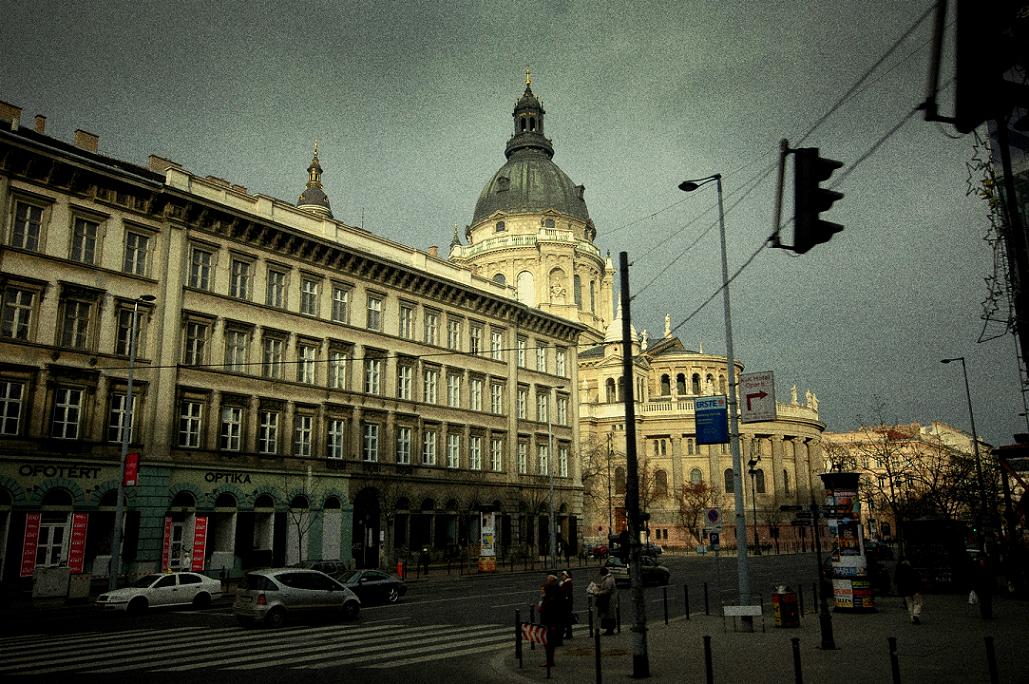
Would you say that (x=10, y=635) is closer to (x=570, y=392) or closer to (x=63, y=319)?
(x=63, y=319)

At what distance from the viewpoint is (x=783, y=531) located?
9012cm

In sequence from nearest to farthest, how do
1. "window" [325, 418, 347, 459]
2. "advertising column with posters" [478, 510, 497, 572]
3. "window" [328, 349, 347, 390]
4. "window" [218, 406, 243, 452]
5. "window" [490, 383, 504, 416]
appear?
"window" [218, 406, 243, 452] → "window" [325, 418, 347, 459] → "window" [328, 349, 347, 390] → "advertising column with posters" [478, 510, 497, 572] → "window" [490, 383, 504, 416]

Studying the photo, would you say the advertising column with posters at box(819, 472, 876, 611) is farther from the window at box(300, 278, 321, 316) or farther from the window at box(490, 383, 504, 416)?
the window at box(490, 383, 504, 416)

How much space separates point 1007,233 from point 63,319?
33370 mm

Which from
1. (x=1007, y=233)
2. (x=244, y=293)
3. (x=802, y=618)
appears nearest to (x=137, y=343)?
(x=244, y=293)

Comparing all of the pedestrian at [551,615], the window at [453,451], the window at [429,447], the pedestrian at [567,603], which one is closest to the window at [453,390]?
the window at [453,451]

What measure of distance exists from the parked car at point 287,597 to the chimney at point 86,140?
26.4 metres

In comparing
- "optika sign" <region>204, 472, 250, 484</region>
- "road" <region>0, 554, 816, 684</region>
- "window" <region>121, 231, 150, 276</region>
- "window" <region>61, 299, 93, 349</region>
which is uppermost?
"window" <region>121, 231, 150, 276</region>

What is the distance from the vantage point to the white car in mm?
24891

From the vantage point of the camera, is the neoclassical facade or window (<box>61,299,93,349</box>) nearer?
the neoclassical facade

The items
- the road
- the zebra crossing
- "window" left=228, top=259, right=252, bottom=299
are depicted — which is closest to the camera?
the road

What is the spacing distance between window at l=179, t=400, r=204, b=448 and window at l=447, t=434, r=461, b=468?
685 inches

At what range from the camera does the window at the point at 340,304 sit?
4522 cm

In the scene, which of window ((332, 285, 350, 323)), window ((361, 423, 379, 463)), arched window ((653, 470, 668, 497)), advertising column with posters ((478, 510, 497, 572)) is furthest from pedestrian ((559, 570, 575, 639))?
arched window ((653, 470, 668, 497))
